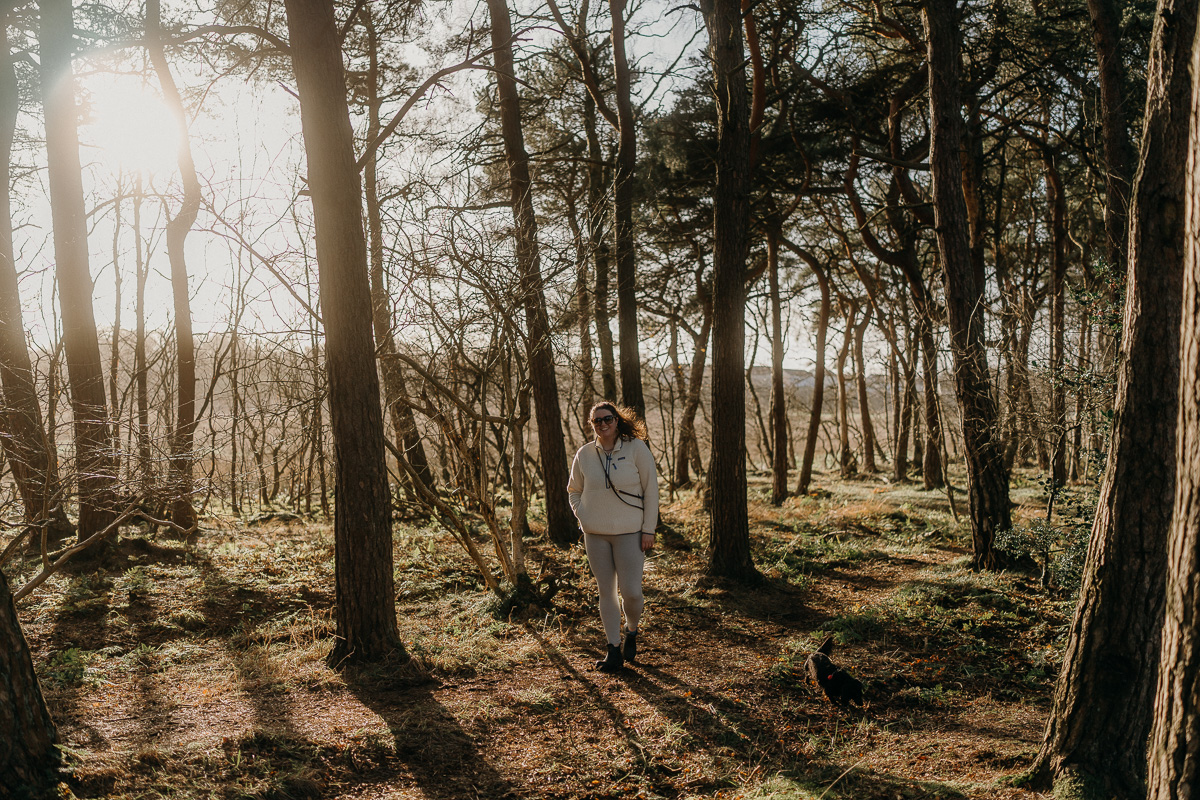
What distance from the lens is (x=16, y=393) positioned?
7.16 metres

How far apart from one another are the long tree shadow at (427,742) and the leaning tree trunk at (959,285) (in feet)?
21.8

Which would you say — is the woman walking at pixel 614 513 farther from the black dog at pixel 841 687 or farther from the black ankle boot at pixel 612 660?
the black dog at pixel 841 687

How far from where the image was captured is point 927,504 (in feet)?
44.0

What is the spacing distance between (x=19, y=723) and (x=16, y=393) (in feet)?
17.4

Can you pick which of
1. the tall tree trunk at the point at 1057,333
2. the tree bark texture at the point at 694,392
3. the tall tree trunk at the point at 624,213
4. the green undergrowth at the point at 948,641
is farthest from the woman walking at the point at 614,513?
the tree bark texture at the point at 694,392

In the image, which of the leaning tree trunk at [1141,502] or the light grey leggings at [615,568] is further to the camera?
the light grey leggings at [615,568]

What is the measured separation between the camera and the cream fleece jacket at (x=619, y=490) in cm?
539

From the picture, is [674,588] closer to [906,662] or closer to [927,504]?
[906,662]

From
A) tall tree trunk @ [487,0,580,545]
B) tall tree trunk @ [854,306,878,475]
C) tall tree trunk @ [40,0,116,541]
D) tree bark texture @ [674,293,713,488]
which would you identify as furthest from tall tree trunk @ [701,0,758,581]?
tall tree trunk @ [854,306,878,475]

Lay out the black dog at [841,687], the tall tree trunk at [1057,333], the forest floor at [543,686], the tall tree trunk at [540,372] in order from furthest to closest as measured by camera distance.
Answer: the tall tree trunk at [540,372]
the tall tree trunk at [1057,333]
the black dog at [841,687]
the forest floor at [543,686]

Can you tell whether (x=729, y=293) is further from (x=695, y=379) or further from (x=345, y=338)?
(x=695, y=379)

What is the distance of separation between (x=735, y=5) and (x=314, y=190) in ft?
17.8

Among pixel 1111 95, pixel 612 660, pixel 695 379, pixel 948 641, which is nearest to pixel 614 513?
pixel 612 660

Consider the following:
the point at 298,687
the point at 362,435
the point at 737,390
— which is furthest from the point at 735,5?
the point at 298,687
